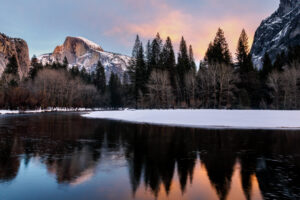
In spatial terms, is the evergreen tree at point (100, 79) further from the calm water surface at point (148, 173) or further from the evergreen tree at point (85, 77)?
the calm water surface at point (148, 173)

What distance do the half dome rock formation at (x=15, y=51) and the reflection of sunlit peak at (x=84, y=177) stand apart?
174655 mm

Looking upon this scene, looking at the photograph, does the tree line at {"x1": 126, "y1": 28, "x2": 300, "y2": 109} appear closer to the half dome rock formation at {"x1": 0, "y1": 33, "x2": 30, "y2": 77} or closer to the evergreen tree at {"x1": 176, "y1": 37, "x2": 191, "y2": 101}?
the evergreen tree at {"x1": 176, "y1": 37, "x2": 191, "y2": 101}

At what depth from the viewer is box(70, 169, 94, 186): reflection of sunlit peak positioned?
21.2 feet

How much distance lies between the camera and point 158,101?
205ft

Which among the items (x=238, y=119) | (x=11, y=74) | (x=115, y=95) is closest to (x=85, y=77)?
(x=115, y=95)

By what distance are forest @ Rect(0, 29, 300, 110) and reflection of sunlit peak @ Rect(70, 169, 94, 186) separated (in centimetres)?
4701

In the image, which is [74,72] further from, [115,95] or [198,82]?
[198,82]

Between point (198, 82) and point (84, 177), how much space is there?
58.5m

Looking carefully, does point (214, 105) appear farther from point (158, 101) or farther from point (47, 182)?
point (47, 182)

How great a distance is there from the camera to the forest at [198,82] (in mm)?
53094

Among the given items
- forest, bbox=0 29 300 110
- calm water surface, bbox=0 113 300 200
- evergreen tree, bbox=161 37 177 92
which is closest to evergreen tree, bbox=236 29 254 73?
forest, bbox=0 29 300 110

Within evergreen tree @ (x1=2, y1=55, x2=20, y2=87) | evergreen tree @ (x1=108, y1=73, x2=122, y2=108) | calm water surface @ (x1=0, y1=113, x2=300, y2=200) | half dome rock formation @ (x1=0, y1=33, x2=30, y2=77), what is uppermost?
half dome rock formation @ (x1=0, y1=33, x2=30, y2=77)

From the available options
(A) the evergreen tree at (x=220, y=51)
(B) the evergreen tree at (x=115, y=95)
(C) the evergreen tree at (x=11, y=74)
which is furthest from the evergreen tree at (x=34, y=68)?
(A) the evergreen tree at (x=220, y=51)

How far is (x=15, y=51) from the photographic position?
177750 mm
